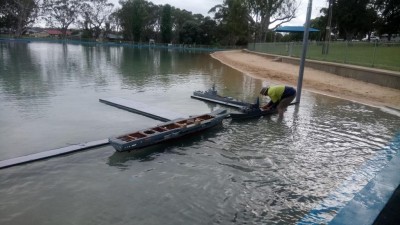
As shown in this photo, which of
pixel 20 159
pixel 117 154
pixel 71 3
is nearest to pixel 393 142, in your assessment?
pixel 117 154

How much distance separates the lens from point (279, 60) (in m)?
33.4

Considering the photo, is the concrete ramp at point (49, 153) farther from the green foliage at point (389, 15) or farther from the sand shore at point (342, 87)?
the green foliage at point (389, 15)

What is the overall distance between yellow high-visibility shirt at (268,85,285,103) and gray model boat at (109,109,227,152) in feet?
6.79

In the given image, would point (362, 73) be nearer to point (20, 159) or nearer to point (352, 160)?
point (352, 160)

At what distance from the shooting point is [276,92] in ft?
35.9

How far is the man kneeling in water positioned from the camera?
10.8 metres

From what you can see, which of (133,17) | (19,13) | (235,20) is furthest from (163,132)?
(19,13)

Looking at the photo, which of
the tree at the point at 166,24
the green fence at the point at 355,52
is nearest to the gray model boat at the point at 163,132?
the green fence at the point at 355,52

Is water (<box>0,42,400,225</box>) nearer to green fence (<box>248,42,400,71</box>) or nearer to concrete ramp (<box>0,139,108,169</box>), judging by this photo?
concrete ramp (<box>0,139,108,169</box>)

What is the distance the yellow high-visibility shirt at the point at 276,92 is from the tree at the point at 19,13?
80029 millimetres

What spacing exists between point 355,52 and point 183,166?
26.4 metres

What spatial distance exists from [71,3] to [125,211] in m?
88.0

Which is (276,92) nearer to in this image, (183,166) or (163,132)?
(163,132)

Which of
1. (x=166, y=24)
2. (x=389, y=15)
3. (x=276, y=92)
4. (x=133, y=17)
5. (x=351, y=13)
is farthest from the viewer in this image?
(x=133, y=17)
